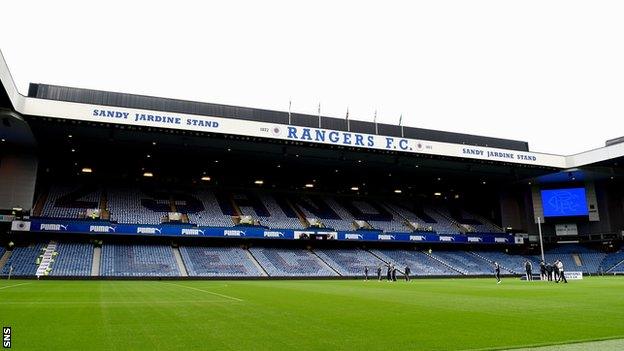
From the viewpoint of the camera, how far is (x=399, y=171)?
5022 centimetres

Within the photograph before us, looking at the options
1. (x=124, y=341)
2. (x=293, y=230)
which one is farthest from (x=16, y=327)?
(x=293, y=230)

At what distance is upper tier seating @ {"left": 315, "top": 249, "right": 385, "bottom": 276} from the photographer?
142 ft

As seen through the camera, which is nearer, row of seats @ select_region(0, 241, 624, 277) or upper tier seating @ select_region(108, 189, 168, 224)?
row of seats @ select_region(0, 241, 624, 277)

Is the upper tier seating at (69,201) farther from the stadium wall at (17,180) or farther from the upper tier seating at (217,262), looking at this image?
the upper tier seating at (217,262)

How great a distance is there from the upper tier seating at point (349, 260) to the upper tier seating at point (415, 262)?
4.82ft

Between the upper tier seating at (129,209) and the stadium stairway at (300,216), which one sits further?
the stadium stairway at (300,216)

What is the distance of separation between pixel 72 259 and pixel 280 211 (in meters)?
21.6

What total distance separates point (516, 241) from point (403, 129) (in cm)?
2311

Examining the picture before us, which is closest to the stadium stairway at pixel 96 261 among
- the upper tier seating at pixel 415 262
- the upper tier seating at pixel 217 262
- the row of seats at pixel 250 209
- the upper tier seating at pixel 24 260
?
the row of seats at pixel 250 209

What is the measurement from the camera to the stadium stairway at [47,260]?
33.5 metres

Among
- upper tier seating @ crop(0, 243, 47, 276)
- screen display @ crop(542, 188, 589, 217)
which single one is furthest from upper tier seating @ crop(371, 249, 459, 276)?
upper tier seating @ crop(0, 243, 47, 276)

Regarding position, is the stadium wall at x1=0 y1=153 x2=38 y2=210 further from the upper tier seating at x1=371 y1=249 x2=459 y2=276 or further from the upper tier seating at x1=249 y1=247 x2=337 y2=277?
the upper tier seating at x1=371 y1=249 x2=459 y2=276

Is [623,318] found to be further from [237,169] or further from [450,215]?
[450,215]

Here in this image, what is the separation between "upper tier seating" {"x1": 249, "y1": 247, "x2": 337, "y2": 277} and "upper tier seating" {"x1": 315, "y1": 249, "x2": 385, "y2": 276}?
1157 millimetres
